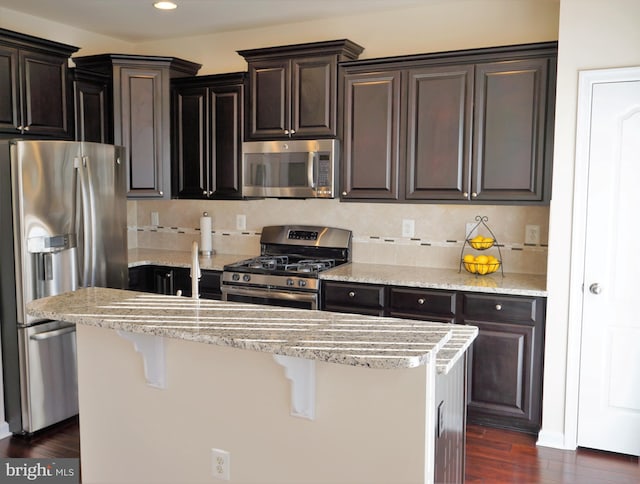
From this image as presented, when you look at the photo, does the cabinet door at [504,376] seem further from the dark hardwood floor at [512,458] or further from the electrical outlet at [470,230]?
the electrical outlet at [470,230]

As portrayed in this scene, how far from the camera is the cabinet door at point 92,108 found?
442 cm

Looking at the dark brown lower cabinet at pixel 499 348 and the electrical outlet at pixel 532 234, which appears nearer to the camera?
the dark brown lower cabinet at pixel 499 348

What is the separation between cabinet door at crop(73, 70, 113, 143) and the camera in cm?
442

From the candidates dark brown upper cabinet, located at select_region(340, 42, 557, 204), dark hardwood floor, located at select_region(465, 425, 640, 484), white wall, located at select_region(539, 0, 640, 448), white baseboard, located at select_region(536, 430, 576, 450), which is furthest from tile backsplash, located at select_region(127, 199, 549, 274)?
dark hardwood floor, located at select_region(465, 425, 640, 484)

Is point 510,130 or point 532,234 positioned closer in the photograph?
point 510,130

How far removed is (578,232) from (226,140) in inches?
100

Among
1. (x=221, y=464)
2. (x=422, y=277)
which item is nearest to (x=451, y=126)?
(x=422, y=277)

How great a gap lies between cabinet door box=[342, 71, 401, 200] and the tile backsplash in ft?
1.29

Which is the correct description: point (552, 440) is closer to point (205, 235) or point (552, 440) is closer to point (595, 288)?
point (595, 288)

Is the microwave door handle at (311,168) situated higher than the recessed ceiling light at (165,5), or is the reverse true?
the recessed ceiling light at (165,5)

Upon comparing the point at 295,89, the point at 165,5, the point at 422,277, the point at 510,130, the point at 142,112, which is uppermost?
the point at 165,5

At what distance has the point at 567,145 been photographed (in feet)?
11.0

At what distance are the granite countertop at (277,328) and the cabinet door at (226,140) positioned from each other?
2270mm

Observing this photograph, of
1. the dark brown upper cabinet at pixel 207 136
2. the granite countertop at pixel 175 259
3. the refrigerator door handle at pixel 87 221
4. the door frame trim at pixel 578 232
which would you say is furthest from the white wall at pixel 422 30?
the refrigerator door handle at pixel 87 221
